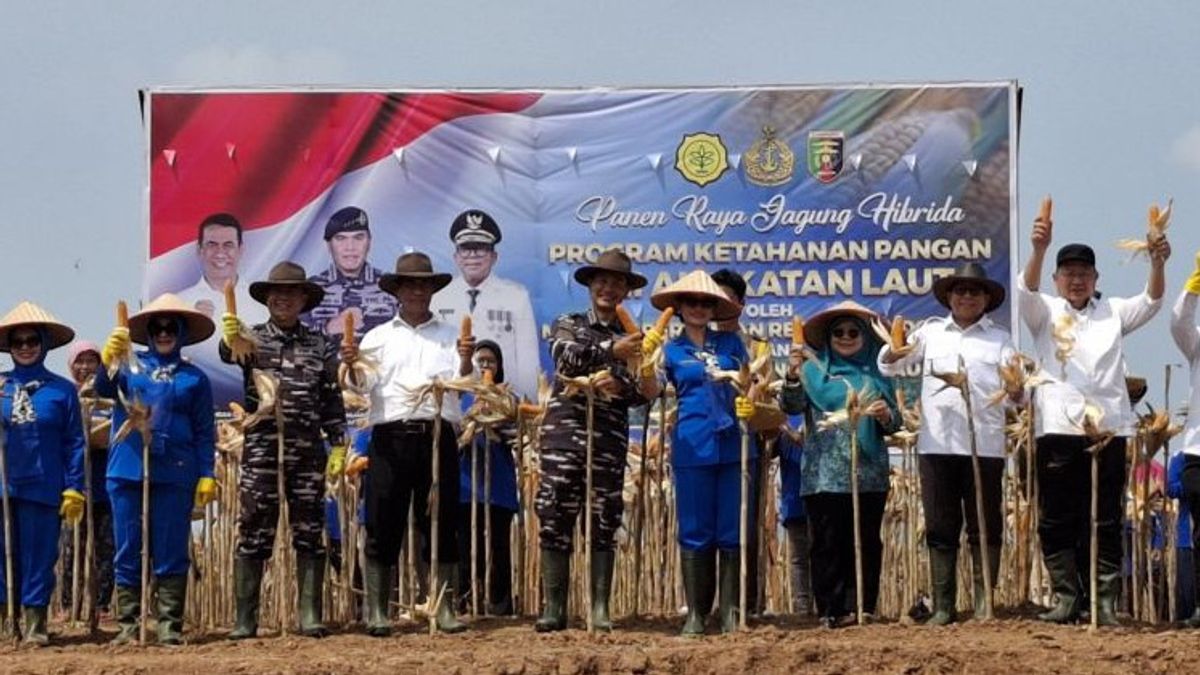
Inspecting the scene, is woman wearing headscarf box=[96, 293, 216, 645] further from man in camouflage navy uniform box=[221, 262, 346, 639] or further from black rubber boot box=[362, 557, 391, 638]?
black rubber boot box=[362, 557, 391, 638]

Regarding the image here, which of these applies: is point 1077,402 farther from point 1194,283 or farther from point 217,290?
point 217,290

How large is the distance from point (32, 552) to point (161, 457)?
87cm

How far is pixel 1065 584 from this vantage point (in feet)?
31.4

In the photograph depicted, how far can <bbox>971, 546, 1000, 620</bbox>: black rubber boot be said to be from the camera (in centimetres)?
975

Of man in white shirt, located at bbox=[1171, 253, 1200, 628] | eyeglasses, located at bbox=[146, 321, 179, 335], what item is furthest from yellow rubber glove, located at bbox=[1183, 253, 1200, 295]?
eyeglasses, located at bbox=[146, 321, 179, 335]

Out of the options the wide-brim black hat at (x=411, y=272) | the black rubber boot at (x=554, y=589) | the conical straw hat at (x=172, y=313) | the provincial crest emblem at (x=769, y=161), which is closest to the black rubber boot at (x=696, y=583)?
the black rubber boot at (x=554, y=589)

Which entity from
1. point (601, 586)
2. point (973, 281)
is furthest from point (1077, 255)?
point (601, 586)

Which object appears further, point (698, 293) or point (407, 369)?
point (407, 369)

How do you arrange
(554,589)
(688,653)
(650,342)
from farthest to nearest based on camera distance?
(554,589), (650,342), (688,653)

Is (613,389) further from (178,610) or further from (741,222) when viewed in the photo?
(741,222)

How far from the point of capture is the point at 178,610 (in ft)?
32.4

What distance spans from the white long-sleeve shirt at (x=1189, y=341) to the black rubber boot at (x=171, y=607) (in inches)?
191

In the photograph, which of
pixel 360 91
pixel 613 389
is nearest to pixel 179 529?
pixel 613 389

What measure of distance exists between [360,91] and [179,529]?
6.60 meters
